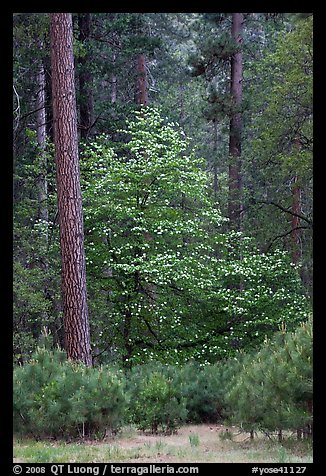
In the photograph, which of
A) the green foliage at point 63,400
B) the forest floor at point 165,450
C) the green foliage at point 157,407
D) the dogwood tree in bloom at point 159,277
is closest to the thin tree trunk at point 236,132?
the dogwood tree in bloom at point 159,277

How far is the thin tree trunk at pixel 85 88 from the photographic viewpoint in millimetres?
17062

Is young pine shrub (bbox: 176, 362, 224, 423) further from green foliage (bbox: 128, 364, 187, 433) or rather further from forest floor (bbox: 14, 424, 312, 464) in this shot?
forest floor (bbox: 14, 424, 312, 464)

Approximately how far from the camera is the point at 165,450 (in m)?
7.18

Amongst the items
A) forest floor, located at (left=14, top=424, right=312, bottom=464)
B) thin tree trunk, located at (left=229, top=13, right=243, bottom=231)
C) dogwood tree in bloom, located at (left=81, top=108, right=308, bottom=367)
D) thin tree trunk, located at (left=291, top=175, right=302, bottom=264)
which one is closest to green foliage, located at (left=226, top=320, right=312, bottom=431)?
forest floor, located at (left=14, top=424, right=312, bottom=464)

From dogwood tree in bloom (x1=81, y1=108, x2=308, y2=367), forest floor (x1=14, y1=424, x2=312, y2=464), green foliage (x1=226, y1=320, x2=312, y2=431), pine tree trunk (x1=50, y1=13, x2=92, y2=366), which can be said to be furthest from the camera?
dogwood tree in bloom (x1=81, y1=108, x2=308, y2=367)

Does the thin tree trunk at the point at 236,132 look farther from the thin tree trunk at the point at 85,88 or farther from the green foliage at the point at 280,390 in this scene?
the green foliage at the point at 280,390

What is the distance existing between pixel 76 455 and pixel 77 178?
475 centimetres

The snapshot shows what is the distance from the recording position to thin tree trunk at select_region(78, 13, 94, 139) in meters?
17.1

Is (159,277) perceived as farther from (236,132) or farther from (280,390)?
(236,132)

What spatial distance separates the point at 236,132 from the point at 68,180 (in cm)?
906

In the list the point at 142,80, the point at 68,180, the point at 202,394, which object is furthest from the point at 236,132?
the point at 202,394

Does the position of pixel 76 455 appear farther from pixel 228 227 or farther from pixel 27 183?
pixel 228 227

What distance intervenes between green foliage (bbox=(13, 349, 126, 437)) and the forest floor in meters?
0.19
